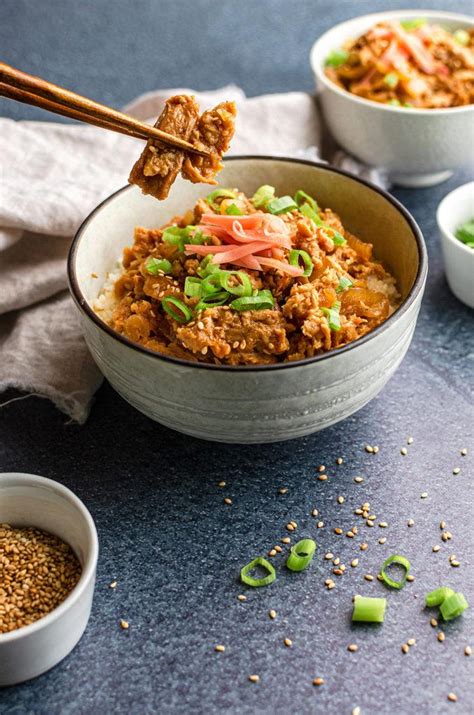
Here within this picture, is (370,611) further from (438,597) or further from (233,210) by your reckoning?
(233,210)

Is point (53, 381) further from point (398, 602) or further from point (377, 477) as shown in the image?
point (398, 602)

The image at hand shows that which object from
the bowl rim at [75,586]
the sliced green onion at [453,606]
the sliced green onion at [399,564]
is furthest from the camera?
the sliced green onion at [399,564]

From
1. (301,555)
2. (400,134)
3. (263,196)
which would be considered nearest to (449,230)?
(400,134)

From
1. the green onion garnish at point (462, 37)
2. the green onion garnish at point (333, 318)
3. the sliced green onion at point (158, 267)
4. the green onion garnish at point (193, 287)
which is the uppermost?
the green onion garnish at point (462, 37)

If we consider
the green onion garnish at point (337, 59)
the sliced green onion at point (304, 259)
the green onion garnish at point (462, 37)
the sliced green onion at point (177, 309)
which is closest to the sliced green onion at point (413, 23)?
the green onion garnish at point (462, 37)

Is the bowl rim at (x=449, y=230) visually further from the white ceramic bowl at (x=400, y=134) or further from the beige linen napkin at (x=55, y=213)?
the beige linen napkin at (x=55, y=213)

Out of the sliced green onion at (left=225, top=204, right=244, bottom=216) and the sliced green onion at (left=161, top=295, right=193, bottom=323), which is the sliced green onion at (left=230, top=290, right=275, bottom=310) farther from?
the sliced green onion at (left=225, top=204, right=244, bottom=216)

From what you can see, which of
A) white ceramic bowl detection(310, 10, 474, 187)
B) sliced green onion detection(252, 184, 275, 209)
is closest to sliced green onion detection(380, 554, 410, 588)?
sliced green onion detection(252, 184, 275, 209)
